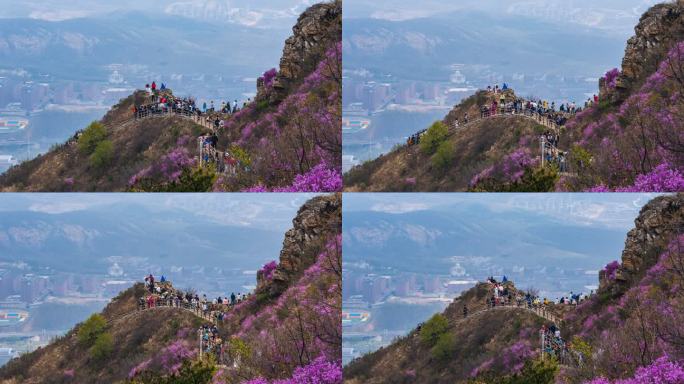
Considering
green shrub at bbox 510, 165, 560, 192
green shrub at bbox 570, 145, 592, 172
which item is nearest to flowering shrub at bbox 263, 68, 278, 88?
green shrub at bbox 510, 165, 560, 192

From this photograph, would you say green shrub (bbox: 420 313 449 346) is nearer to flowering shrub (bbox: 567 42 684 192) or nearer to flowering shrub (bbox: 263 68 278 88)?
flowering shrub (bbox: 567 42 684 192)

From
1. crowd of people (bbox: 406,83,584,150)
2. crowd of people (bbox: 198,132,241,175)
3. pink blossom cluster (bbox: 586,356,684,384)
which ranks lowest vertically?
pink blossom cluster (bbox: 586,356,684,384)

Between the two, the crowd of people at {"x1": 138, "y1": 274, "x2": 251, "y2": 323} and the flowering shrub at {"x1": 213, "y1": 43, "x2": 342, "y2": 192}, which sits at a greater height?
the flowering shrub at {"x1": 213, "y1": 43, "x2": 342, "y2": 192}

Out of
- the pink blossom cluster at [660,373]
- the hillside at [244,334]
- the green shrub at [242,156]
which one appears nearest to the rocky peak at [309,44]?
the green shrub at [242,156]

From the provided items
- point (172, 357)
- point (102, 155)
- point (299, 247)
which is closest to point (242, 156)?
point (299, 247)

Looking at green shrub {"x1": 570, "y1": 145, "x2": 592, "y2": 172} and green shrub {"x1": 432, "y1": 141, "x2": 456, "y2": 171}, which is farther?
green shrub {"x1": 432, "y1": 141, "x2": 456, "y2": 171}

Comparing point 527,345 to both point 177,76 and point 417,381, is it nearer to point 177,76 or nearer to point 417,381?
point 417,381

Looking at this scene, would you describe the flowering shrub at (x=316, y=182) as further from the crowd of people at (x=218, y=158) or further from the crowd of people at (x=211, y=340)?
the crowd of people at (x=211, y=340)

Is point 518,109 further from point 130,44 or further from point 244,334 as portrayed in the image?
point 130,44

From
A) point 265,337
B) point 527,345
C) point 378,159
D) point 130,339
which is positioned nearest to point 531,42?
point 378,159
